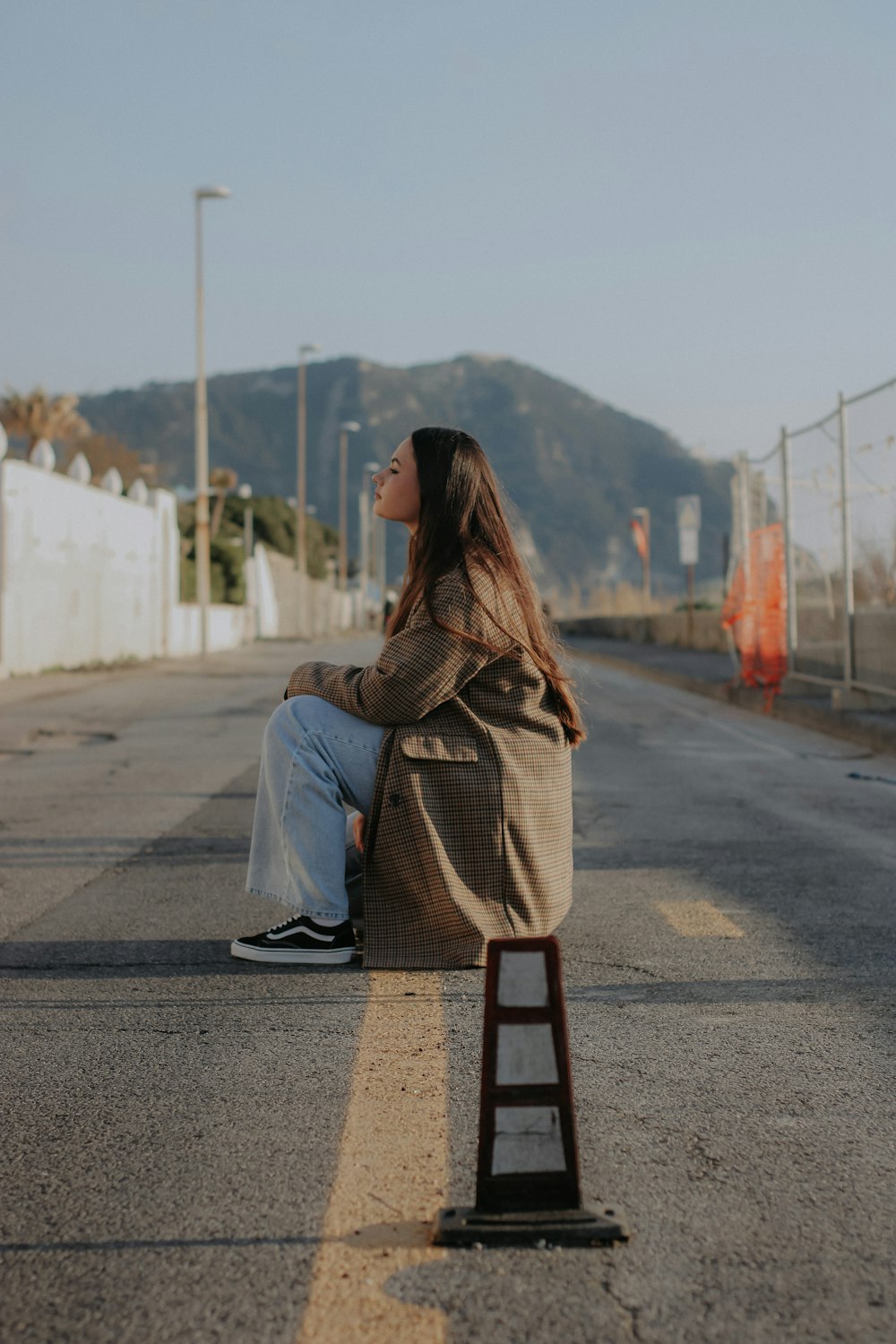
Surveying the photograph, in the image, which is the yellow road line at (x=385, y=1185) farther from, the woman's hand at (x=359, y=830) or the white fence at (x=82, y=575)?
the white fence at (x=82, y=575)

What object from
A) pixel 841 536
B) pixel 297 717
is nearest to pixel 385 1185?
pixel 297 717

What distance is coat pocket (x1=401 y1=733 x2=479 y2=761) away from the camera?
3.73 meters

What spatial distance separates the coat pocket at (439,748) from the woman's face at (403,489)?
56 centimetres

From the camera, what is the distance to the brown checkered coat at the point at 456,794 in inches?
146

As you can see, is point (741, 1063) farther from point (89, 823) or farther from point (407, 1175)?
point (89, 823)

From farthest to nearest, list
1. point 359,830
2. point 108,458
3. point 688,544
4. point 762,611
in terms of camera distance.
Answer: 1. point 108,458
2. point 688,544
3. point 762,611
4. point 359,830

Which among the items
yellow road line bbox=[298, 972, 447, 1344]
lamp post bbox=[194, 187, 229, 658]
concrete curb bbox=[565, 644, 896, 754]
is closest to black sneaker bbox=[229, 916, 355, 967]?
yellow road line bbox=[298, 972, 447, 1344]

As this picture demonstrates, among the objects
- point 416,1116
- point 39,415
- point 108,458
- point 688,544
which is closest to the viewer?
point 416,1116

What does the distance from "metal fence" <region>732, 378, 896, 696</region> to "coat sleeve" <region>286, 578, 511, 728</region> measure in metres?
7.95

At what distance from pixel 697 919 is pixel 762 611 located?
38.5 ft

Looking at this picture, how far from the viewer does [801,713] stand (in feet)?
46.0

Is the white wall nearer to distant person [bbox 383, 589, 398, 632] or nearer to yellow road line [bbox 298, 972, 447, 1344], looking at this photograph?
distant person [bbox 383, 589, 398, 632]

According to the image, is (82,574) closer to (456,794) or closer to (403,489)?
(403,489)

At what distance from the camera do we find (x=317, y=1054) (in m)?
3.22
